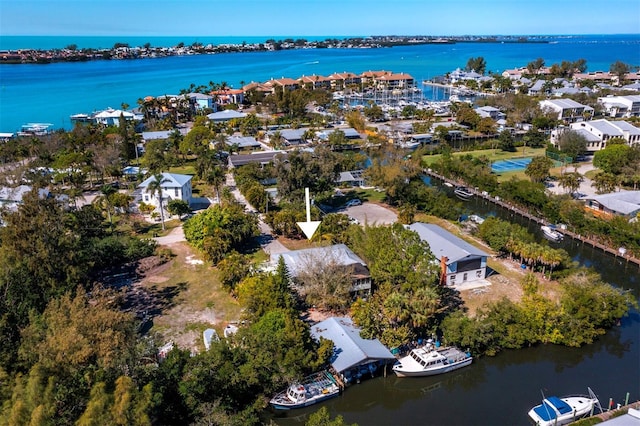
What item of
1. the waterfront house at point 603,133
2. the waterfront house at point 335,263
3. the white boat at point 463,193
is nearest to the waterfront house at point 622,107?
Result: the waterfront house at point 603,133

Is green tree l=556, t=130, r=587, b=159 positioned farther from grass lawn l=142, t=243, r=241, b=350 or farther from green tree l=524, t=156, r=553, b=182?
grass lawn l=142, t=243, r=241, b=350

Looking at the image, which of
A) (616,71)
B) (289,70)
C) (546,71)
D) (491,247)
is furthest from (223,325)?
(289,70)

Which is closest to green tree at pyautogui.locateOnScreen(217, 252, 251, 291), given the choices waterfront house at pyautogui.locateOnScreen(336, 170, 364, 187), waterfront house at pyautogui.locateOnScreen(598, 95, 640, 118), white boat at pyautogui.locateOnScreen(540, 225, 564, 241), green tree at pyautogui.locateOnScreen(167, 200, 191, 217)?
green tree at pyautogui.locateOnScreen(167, 200, 191, 217)

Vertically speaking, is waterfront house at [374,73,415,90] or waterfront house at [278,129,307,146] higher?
waterfront house at [374,73,415,90]

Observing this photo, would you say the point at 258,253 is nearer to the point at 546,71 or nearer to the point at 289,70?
the point at 546,71

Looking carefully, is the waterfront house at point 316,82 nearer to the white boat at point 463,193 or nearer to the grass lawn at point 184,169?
the grass lawn at point 184,169

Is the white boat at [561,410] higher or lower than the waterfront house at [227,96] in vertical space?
lower

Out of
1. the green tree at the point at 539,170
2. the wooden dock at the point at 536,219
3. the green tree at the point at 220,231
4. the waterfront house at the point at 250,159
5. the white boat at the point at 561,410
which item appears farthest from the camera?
the waterfront house at the point at 250,159
